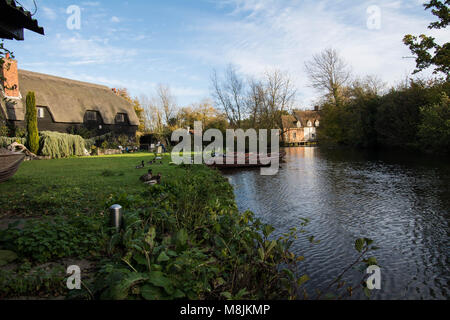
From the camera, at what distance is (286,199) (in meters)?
10.6

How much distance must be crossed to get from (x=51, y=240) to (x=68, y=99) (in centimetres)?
3419

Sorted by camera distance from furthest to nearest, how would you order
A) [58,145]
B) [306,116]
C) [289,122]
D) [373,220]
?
[306,116] < [289,122] < [58,145] < [373,220]

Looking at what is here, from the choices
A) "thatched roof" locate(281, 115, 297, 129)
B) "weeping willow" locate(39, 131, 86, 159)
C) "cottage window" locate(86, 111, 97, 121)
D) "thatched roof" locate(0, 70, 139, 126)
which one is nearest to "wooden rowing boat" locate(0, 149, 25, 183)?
"weeping willow" locate(39, 131, 86, 159)

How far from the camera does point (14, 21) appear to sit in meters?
4.35

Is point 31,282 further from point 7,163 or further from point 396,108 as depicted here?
point 396,108

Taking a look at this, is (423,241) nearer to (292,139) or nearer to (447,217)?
(447,217)

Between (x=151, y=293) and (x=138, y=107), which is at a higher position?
(x=138, y=107)

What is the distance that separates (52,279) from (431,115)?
27.2 meters

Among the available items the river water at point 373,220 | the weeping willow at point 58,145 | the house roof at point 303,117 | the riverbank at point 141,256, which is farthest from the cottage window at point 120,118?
the house roof at point 303,117

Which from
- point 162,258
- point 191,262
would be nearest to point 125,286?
point 162,258

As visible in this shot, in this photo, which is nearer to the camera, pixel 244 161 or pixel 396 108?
pixel 244 161

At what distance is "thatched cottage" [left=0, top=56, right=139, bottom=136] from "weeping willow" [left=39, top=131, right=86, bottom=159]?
5.00 meters

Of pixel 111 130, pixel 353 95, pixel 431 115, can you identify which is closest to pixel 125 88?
pixel 111 130

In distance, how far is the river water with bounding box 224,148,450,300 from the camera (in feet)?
15.8
